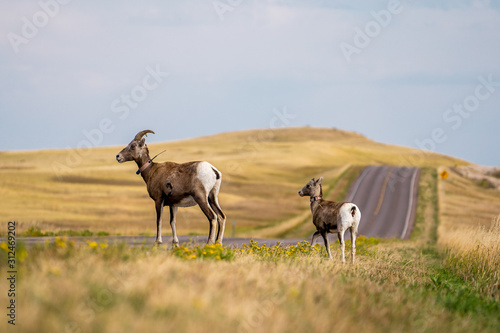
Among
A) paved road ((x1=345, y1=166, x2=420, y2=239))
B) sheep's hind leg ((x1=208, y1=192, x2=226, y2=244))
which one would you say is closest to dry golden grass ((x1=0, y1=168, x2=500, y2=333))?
sheep's hind leg ((x1=208, y1=192, x2=226, y2=244))

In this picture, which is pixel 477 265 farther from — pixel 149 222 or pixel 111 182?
pixel 111 182

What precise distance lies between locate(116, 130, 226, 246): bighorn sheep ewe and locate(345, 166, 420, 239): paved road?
31.9 meters

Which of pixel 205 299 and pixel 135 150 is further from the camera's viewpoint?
pixel 135 150

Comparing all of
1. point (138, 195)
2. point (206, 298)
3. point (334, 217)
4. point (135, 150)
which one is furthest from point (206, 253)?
point (138, 195)

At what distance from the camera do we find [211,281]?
8203 mm

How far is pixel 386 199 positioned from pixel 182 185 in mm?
51528

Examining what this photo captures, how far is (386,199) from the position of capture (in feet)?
209

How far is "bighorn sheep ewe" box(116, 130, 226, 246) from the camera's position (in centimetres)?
1461

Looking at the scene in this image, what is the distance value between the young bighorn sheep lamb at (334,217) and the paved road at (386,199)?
2967 centimetres

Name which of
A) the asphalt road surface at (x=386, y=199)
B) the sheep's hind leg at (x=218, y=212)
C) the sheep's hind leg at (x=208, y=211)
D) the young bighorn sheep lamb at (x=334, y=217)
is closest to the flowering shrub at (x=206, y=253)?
the sheep's hind leg at (x=208, y=211)

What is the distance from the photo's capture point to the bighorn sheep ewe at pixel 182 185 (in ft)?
47.9

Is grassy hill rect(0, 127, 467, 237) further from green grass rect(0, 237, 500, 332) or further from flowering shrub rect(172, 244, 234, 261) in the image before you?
green grass rect(0, 237, 500, 332)

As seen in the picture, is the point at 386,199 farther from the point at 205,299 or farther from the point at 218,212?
the point at 205,299

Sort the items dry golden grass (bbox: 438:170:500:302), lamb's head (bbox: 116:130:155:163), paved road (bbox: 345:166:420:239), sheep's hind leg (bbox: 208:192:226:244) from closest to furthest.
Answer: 1. dry golden grass (bbox: 438:170:500:302)
2. sheep's hind leg (bbox: 208:192:226:244)
3. lamb's head (bbox: 116:130:155:163)
4. paved road (bbox: 345:166:420:239)
